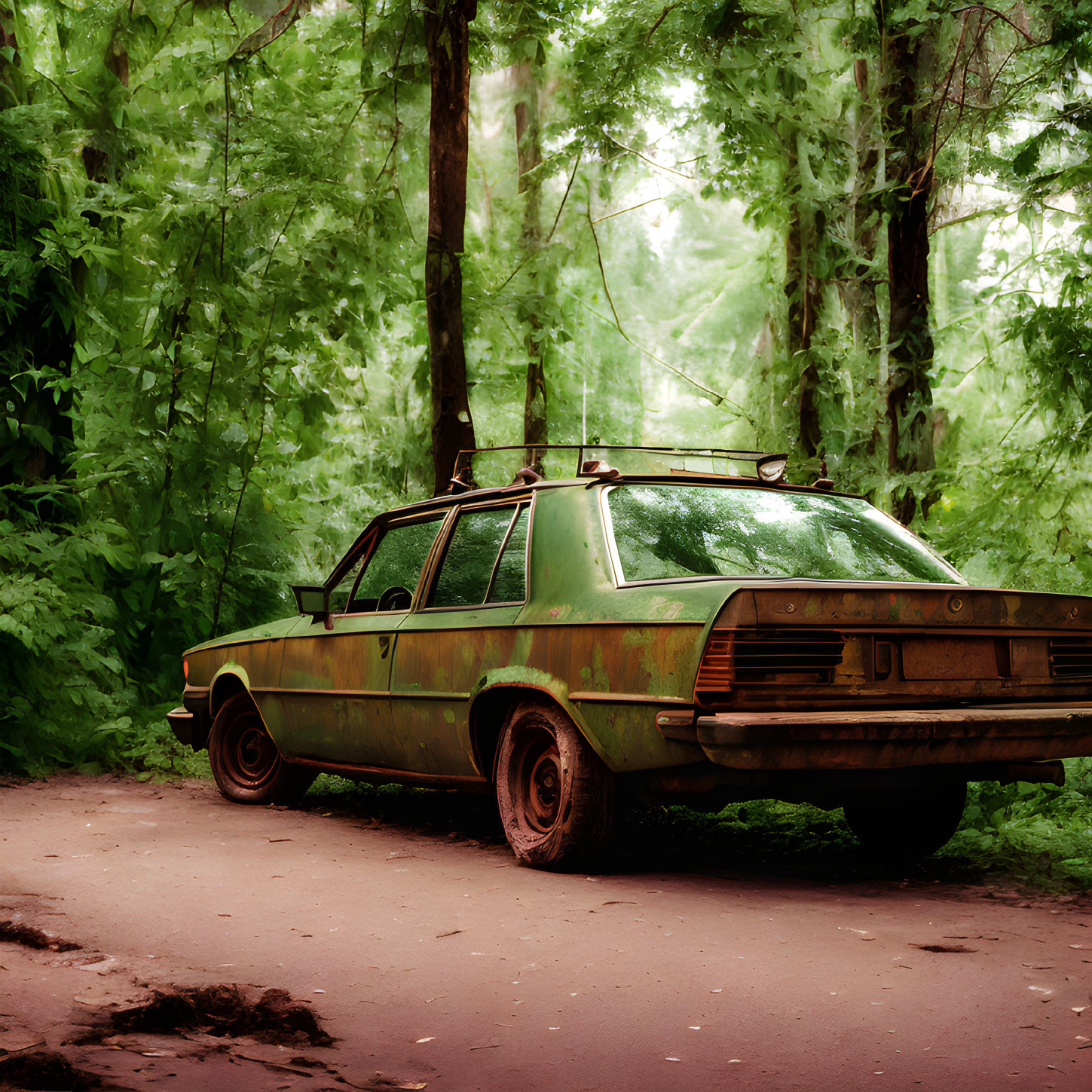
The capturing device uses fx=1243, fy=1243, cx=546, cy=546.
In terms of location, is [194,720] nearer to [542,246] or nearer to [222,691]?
[222,691]

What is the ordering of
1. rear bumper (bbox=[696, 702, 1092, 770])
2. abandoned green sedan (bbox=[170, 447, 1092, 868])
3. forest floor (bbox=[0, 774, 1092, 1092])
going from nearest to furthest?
1. forest floor (bbox=[0, 774, 1092, 1092])
2. rear bumper (bbox=[696, 702, 1092, 770])
3. abandoned green sedan (bbox=[170, 447, 1092, 868])

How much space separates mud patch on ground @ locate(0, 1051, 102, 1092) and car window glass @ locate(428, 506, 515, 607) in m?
3.52

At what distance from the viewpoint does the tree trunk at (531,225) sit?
46.1ft

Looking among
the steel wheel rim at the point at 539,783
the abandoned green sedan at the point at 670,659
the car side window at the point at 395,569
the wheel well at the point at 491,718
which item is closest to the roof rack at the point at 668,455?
the abandoned green sedan at the point at 670,659

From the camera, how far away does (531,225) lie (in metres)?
15.6

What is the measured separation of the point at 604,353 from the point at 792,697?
53.8 ft

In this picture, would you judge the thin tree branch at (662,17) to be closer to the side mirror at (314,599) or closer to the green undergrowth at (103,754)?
the side mirror at (314,599)

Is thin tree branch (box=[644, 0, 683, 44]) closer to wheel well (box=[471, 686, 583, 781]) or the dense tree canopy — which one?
the dense tree canopy

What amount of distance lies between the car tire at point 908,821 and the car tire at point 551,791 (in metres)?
1.18

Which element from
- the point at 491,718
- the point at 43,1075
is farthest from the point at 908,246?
the point at 43,1075

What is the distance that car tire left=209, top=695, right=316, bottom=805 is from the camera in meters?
7.75

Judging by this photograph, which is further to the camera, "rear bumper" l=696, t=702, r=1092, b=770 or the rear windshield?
the rear windshield

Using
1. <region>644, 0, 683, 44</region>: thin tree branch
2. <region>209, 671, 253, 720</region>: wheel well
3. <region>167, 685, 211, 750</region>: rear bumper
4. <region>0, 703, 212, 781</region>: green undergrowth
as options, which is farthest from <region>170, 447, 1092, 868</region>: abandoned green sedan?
<region>644, 0, 683, 44</region>: thin tree branch

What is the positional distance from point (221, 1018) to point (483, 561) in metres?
3.15
